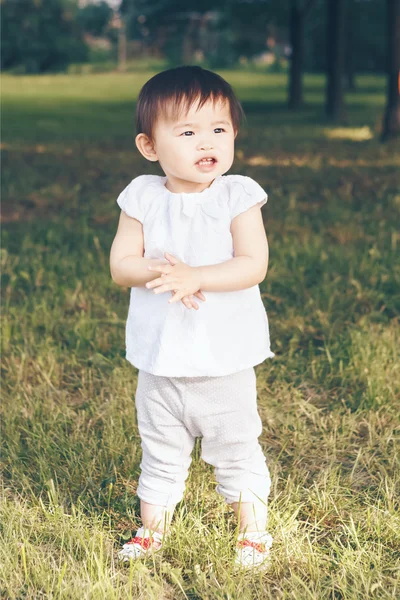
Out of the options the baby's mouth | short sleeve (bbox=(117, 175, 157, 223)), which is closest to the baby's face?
the baby's mouth

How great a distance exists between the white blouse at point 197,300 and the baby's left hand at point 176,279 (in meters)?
0.12

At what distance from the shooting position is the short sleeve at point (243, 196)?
2229 mm

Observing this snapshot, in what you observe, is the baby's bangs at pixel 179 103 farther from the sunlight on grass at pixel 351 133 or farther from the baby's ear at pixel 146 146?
the sunlight on grass at pixel 351 133

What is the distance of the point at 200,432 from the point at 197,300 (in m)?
0.43

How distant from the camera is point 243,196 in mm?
2240

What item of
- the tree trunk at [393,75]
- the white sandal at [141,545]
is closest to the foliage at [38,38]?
the tree trunk at [393,75]

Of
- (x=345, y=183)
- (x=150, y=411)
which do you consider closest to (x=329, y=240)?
(x=345, y=183)

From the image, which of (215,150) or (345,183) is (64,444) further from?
(345,183)

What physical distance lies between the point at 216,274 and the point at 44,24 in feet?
165

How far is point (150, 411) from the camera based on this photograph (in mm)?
2361

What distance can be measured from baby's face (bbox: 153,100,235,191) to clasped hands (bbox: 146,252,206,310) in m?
0.27

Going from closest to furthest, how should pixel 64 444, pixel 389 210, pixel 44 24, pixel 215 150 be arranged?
pixel 215 150, pixel 64 444, pixel 389 210, pixel 44 24

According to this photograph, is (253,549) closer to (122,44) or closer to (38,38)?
(38,38)

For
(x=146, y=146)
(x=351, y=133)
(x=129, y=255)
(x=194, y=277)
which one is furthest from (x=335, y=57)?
(x=194, y=277)
